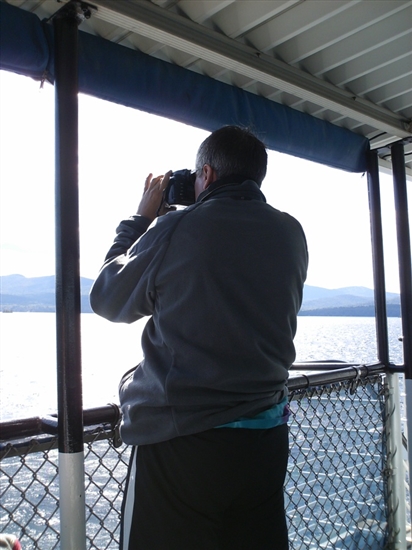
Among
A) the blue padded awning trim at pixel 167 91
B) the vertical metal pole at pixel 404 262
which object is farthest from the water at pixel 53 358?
the vertical metal pole at pixel 404 262

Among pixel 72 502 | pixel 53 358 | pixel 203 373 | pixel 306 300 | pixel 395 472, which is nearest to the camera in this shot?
pixel 203 373

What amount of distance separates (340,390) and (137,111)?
1.40 m

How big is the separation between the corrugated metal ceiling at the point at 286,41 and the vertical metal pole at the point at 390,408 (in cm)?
53

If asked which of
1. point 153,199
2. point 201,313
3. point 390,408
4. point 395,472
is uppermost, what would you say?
point 153,199

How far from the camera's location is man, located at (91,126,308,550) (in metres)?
1.18

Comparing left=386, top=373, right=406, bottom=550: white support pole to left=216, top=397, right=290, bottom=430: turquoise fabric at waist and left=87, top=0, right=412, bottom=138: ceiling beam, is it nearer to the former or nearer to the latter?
left=87, top=0, right=412, bottom=138: ceiling beam

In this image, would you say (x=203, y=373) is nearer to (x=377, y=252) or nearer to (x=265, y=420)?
(x=265, y=420)

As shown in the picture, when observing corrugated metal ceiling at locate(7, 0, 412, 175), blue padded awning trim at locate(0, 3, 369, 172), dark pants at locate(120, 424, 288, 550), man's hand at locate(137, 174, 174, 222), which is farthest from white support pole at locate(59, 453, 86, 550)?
corrugated metal ceiling at locate(7, 0, 412, 175)

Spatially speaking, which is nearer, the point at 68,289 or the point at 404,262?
the point at 68,289

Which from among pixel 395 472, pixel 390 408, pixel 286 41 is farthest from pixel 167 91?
pixel 395 472

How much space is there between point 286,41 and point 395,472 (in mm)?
1957

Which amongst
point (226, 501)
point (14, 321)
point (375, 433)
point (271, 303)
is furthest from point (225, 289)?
point (14, 321)

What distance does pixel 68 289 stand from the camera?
→ 1.42m

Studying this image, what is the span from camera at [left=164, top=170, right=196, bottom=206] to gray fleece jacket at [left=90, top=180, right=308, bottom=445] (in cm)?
20
